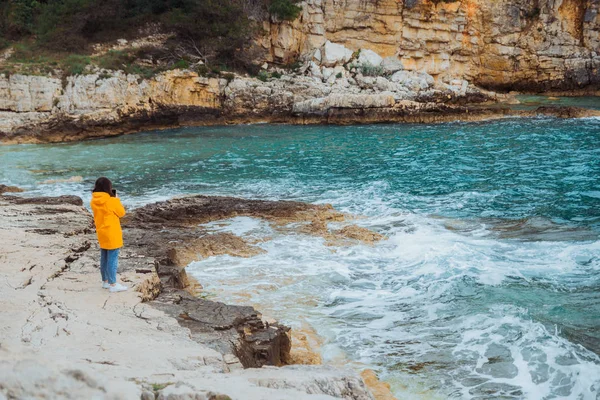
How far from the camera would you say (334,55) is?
33344mm

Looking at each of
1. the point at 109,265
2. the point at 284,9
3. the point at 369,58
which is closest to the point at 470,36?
the point at 369,58

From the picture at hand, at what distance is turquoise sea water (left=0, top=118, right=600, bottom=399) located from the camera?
5.22 meters

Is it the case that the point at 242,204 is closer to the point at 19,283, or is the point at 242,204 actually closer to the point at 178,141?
the point at 19,283

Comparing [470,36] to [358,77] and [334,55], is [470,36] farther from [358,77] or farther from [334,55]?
[334,55]

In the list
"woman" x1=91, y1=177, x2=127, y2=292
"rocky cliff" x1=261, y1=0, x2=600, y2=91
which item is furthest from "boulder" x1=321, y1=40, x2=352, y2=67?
"woman" x1=91, y1=177, x2=127, y2=292

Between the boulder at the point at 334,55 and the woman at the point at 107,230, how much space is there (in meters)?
28.8

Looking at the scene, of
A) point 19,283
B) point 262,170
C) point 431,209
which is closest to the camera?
point 19,283

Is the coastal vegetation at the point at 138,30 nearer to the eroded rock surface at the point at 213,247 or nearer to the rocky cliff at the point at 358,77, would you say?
the rocky cliff at the point at 358,77

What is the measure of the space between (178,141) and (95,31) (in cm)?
1474

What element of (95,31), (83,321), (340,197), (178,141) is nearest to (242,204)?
(340,197)

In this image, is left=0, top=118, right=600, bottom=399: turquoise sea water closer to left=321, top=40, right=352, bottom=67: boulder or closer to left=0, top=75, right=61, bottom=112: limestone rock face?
left=0, top=75, right=61, bottom=112: limestone rock face

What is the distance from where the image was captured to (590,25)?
36.5 m

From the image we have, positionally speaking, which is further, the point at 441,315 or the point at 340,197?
the point at 340,197

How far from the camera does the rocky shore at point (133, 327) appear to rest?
285 cm
